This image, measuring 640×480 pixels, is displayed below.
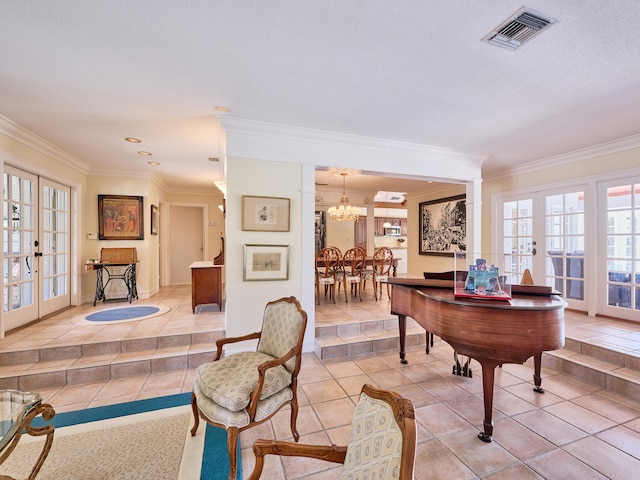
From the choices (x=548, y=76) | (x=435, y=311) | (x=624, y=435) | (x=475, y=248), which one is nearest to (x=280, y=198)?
(x=435, y=311)

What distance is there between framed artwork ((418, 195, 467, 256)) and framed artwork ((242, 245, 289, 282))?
421cm

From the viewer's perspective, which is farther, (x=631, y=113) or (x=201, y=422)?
(x=631, y=113)

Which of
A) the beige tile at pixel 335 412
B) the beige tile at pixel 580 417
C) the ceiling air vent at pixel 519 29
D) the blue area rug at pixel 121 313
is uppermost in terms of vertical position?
the ceiling air vent at pixel 519 29

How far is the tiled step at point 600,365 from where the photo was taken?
8.71 feet

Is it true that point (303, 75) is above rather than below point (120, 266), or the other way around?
above

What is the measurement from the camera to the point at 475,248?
4.48m

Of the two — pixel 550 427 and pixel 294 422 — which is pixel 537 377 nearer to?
pixel 550 427

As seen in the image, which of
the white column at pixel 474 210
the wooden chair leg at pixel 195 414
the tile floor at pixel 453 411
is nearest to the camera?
the tile floor at pixel 453 411

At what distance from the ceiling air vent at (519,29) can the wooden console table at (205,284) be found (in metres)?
4.01

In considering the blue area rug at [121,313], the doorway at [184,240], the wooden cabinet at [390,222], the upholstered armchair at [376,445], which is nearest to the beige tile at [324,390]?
the upholstered armchair at [376,445]

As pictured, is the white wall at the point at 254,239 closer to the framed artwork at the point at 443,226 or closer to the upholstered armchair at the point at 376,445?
the upholstered armchair at the point at 376,445

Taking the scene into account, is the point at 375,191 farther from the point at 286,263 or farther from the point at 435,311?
the point at 435,311

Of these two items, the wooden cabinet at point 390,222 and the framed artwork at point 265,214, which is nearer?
the framed artwork at point 265,214

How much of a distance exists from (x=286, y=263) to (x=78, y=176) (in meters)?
4.00
